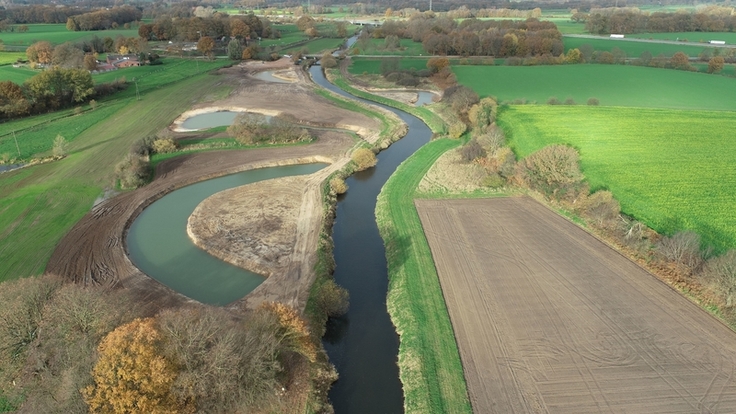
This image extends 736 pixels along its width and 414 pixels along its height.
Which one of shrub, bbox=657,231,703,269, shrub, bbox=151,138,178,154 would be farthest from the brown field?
shrub, bbox=151,138,178,154

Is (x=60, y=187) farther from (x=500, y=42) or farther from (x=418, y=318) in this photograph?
(x=500, y=42)

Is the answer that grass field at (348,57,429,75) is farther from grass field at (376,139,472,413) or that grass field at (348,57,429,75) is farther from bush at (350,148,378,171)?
grass field at (376,139,472,413)

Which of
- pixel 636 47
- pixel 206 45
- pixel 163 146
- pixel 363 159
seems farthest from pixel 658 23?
pixel 163 146

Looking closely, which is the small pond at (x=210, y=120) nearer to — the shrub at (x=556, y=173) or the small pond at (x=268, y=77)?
the small pond at (x=268, y=77)

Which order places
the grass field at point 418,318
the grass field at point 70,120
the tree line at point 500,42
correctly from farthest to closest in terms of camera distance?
1. the tree line at point 500,42
2. the grass field at point 70,120
3. the grass field at point 418,318

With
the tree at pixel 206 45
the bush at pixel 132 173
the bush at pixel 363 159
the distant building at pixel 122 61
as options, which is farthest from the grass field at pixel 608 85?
the distant building at pixel 122 61
